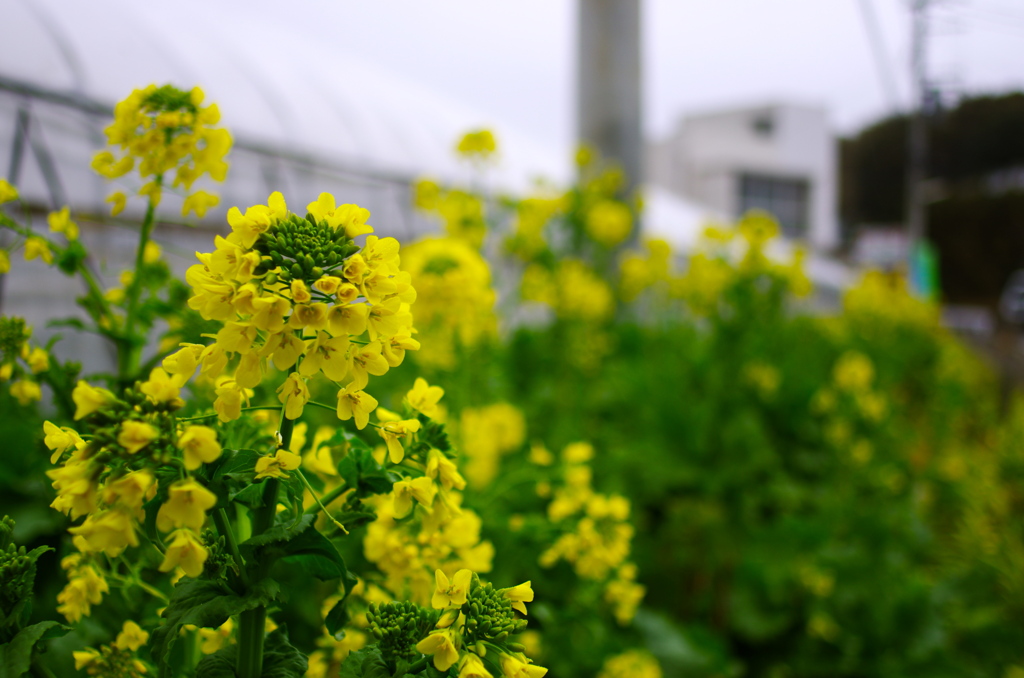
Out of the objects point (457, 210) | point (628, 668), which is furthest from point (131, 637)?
point (457, 210)

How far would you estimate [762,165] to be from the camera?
48.4 ft

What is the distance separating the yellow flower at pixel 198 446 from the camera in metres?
0.45

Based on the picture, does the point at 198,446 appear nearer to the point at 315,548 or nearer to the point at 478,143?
the point at 315,548

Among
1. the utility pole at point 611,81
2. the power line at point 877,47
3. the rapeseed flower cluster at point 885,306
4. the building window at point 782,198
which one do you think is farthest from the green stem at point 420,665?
the building window at point 782,198

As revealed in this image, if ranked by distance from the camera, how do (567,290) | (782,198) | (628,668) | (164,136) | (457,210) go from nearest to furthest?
(164,136) < (628,668) < (457,210) < (567,290) < (782,198)

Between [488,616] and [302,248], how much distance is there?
32 centimetres

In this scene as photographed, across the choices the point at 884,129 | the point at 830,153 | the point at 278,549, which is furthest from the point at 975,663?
the point at 830,153

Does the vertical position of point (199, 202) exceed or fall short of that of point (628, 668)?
it exceeds it

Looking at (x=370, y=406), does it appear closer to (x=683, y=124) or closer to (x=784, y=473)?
(x=784, y=473)

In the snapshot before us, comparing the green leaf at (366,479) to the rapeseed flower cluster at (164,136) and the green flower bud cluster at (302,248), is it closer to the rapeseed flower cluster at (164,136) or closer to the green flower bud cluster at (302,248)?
the green flower bud cluster at (302,248)

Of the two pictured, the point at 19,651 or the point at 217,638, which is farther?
the point at 217,638

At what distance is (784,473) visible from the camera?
2957 mm

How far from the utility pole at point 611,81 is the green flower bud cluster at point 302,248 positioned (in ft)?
13.3

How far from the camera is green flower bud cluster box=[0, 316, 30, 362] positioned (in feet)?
2.50
